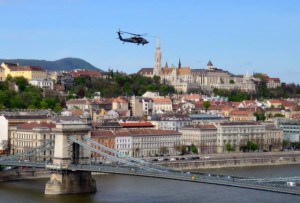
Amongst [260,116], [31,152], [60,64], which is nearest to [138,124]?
[31,152]

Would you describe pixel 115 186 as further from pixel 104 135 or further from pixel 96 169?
pixel 104 135

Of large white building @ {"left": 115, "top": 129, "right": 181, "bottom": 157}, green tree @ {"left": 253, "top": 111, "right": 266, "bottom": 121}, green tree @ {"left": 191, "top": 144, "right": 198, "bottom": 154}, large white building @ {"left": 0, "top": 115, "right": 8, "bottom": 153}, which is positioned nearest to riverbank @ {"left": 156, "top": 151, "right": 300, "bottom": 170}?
green tree @ {"left": 191, "top": 144, "right": 198, "bottom": 154}

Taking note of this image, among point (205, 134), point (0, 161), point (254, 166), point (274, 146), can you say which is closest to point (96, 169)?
point (0, 161)

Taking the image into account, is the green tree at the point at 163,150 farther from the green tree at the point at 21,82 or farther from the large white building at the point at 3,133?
the green tree at the point at 21,82

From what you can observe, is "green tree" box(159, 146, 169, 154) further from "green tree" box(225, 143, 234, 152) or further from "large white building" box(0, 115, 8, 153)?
"large white building" box(0, 115, 8, 153)

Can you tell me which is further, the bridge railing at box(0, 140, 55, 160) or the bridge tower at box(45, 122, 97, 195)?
the bridge railing at box(0, 140, 55, 160)

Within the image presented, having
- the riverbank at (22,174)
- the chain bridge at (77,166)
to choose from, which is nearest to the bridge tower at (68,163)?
the chain bridge at (77,166)

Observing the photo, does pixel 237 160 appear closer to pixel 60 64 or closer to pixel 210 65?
pixel 210 65
